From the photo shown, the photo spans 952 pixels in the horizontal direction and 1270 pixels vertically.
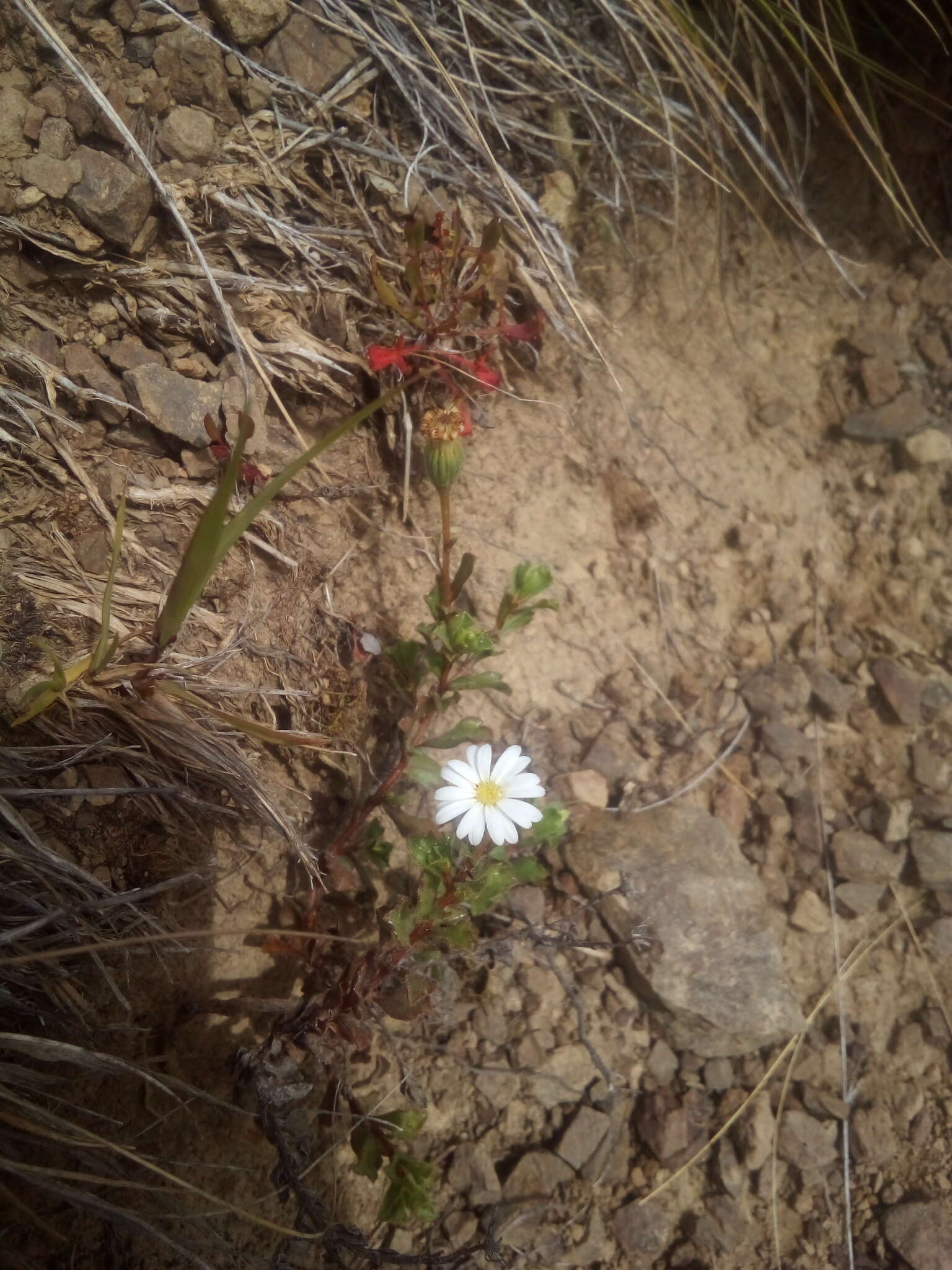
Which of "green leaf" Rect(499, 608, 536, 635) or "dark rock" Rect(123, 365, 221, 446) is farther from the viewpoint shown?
"green leaf" Rect(499, 608, 536, 635)

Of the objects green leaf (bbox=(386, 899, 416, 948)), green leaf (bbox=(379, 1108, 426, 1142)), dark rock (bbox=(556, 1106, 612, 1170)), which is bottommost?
dark rock (bbox=(556, 1106, 612, 1170))

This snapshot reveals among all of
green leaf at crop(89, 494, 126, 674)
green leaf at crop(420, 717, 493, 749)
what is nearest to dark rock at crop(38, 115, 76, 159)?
green leaf at crop(89, 494, 126, 674)

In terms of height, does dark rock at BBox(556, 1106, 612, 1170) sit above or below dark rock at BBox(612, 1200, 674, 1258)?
above

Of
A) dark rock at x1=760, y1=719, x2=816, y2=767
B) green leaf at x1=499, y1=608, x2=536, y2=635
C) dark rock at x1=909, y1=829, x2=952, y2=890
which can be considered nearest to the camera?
green leaf at x1=499, y1=608, x2=536, y2=635

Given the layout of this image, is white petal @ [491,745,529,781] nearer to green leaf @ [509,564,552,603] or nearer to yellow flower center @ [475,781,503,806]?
yellow flower center @ [475,781,503,806]

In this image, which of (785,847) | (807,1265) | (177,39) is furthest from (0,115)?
(807,1265)

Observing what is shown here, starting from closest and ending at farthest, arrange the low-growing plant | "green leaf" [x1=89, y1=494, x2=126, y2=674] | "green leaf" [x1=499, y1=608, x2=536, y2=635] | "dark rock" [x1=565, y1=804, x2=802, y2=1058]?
1. "green leaf" [x1=89, y1=494, x2=126, y2=674]
2. the low-growing plant
3. "green leaf" [x1=499, y1=608, x2=536, y2=635]
4. "dark rock" [x1=565, y1=804, x2=802, y2=1058]

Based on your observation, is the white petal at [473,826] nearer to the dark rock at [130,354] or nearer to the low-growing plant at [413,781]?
the low-growing plant at [413,781]
